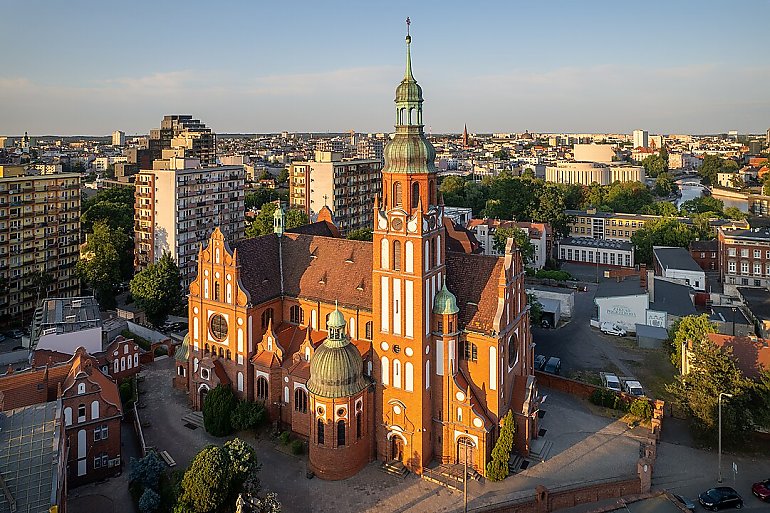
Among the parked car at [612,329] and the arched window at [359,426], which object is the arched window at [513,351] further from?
the parked car at [612,329]

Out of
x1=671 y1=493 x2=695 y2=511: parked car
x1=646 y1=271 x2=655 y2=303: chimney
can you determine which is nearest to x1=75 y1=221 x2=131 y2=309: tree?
x1=646 y1=271 x2=655 y2=303: chimney

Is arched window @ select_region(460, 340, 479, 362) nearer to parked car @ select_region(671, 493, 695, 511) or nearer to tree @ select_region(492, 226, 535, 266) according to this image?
parked car @ select_region(671, 493, 695, 511)

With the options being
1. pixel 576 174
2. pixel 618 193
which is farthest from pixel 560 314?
pixel 576 174

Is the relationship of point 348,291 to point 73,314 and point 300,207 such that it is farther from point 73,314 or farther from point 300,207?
point 300,207

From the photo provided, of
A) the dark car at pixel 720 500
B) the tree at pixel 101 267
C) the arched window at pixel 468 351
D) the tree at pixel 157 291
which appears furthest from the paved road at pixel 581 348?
the tree at pixel 101 267

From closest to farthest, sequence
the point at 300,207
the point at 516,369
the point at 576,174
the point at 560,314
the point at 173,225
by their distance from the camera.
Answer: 1. the point at 516,369
2. the point at 560,314
3. the point at 173,225
4. the point at 300,207
5. the point at 576,174

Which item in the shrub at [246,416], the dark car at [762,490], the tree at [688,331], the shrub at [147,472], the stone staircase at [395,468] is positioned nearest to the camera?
the dark car at [762,490]

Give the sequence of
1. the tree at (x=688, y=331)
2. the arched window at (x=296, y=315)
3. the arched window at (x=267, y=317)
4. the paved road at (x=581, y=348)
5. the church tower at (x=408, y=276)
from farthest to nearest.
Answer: the paved road at (x=581, y=348) < the tree at (x=688, y=331) < the arched window at (x=296, y=315) < the arched window at (x=267, y=317) < the church tower at (x=408, y=276)
